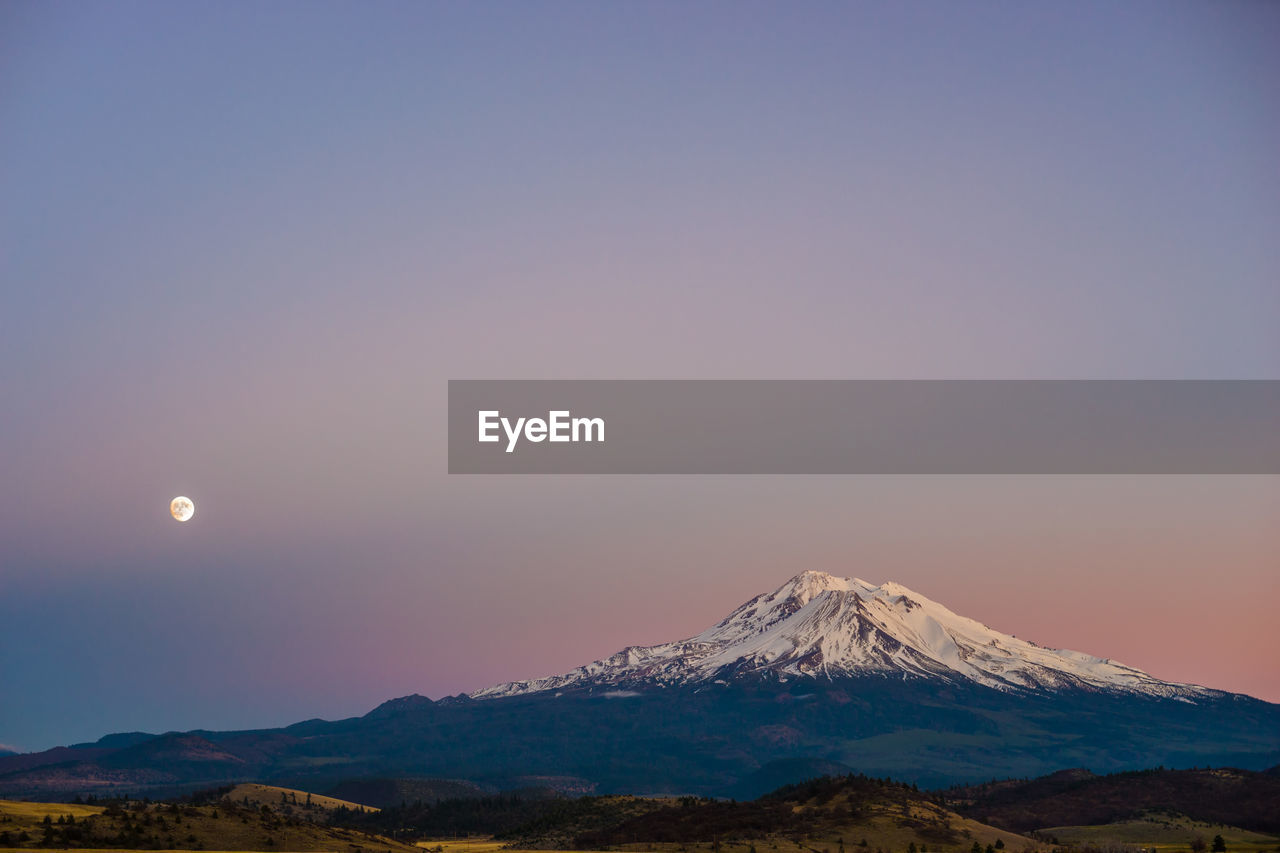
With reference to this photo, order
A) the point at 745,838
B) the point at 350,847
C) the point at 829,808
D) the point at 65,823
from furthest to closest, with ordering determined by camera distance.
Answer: the point at 829,808 < the point at 745,838 < the point at 350,847 < the point at 65,823

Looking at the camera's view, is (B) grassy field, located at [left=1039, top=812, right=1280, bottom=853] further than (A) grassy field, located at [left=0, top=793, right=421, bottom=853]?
Yes

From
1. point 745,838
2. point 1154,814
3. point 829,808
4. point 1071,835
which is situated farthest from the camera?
point 1154,814

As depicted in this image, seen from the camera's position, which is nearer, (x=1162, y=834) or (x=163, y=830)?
(x=163, y=830)

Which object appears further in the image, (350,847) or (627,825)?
(627,825)

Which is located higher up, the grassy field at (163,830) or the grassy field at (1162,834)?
the grassy field at (163,830)

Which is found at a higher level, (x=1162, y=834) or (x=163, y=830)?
(x=163, y=830)

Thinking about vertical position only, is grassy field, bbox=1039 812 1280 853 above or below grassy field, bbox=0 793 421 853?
below

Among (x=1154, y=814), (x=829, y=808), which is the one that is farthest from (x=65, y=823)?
(x=1154, y=814)

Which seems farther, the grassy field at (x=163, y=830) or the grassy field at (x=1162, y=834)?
the grassy field at (x=1162, y=834)

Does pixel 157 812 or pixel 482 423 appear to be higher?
pixel 482 423

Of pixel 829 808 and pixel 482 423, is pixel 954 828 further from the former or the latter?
pixel 482 423
